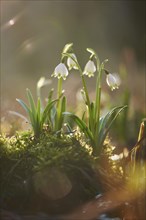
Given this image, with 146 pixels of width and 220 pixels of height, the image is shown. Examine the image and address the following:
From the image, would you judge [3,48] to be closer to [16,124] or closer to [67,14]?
[67,14]

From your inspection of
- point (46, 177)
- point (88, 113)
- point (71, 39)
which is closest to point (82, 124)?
point (88, 113)

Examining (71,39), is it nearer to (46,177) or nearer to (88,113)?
(88,113)

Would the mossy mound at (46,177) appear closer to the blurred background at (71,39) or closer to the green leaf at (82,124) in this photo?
the green leaf at (82,124)

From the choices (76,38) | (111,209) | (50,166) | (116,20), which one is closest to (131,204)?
(111,209)

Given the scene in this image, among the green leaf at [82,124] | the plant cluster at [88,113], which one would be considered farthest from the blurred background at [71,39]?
the green leaf at [82,124]

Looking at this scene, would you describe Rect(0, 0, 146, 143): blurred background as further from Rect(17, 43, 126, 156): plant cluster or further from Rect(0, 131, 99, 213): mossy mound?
Rect(0, 131, 99, 213): mossy mound

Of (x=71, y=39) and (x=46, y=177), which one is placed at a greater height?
(x=71, y=39)

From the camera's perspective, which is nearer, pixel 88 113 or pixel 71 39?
pixel 88 113

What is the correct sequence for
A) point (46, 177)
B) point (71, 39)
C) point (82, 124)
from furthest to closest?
point (71, 39)
point (82, 124)
point (46, 177)
